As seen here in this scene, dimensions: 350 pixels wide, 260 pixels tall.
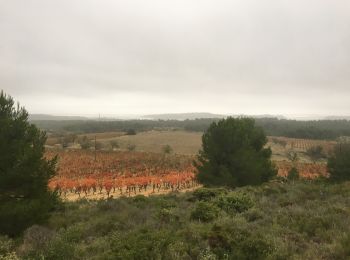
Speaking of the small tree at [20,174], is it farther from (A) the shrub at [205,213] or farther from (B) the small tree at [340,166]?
(B) the small tree at [340,166]

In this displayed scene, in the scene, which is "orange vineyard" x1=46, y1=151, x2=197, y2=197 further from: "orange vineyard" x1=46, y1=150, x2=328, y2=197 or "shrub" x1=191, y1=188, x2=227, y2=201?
"shrub" x1=191, y1=188, x2=227, y2=201

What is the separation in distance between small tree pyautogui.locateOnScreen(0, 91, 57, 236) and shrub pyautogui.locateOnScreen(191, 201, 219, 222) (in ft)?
17.6

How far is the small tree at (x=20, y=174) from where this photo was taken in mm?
12008

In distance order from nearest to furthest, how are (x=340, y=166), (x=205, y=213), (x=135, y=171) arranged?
(x=205, y=213)
(x=340, y=166)
(x=135, y=171)

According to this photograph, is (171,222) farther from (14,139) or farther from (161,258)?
(14,139)

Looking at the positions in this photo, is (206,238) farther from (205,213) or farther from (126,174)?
(126,174)

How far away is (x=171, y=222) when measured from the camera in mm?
11117

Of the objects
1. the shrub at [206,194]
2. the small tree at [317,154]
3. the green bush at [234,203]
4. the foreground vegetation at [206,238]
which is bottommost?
the small tree at [317,154]

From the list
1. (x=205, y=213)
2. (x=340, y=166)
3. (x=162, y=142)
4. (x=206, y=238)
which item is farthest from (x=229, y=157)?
(x=162, y=142)

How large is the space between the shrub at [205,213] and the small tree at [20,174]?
17.6 ft

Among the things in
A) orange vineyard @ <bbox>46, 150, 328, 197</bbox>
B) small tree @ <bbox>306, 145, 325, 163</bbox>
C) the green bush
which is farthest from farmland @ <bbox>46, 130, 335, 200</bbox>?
the green bush

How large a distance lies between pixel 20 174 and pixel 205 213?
6.51 metres

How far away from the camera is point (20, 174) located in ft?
40.5

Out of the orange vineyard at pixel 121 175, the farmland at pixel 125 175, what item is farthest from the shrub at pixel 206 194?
the orange vineyard at pixel 121 175
